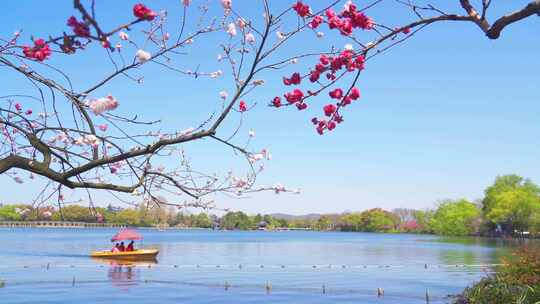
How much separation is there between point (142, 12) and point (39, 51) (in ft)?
4.68

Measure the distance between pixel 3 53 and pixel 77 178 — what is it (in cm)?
156

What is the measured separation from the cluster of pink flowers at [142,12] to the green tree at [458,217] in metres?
Result: 137

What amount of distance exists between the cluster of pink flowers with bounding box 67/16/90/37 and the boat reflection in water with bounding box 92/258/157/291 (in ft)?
86.0

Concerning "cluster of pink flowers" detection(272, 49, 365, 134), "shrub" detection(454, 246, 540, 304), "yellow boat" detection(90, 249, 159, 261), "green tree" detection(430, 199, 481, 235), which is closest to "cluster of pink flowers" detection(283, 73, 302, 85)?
"cluster of pink flowers" detection(272, 49, 365, 134)

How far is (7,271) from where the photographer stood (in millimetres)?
34281

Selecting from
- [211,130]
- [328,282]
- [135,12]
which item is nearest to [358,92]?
[211,130]

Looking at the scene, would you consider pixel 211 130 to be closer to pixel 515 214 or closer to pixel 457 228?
pixel 515 214

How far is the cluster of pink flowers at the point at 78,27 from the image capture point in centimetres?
285

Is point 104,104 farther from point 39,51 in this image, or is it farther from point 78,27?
point 78,27

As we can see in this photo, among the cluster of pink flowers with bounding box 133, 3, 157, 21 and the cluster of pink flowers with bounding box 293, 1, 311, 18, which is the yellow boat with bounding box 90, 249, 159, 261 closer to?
the cluster of pink flowers with bounding box 293, 1, 311, 18

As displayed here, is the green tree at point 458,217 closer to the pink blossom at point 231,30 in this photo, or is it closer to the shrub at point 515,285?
the shrub at point 515,285

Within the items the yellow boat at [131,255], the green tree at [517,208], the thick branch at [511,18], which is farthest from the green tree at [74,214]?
the green tree at [517,208]

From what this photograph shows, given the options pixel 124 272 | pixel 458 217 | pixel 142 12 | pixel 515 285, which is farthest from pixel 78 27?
pixel 458 217

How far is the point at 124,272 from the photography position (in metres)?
35.8
